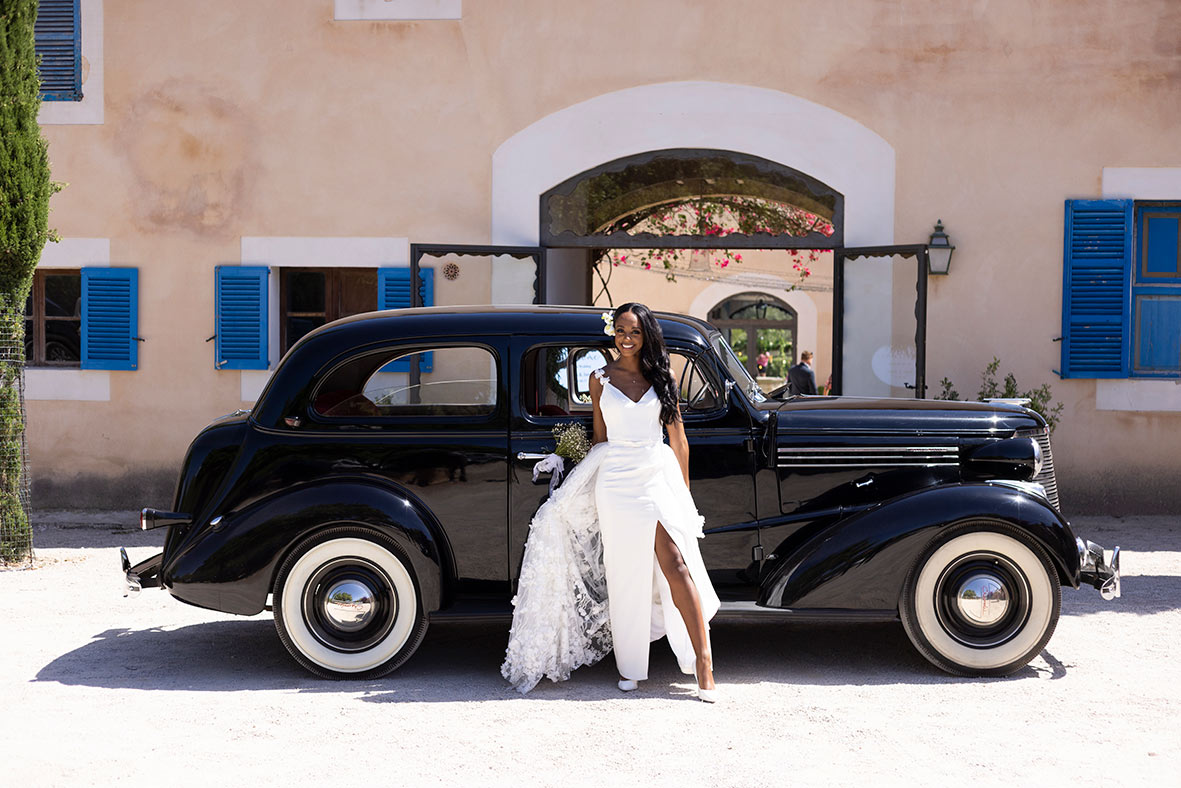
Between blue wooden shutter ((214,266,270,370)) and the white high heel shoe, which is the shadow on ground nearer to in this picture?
the white high heel shoe

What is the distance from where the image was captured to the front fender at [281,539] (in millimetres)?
5266

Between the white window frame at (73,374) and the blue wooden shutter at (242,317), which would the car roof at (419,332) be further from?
the white window frame at (73,374)

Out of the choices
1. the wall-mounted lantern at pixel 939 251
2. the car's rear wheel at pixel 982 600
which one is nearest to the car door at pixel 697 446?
the car's rear wheel at pixel 982 600

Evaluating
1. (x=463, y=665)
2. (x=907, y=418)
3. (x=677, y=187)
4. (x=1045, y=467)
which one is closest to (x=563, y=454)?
(x=463, y=665)

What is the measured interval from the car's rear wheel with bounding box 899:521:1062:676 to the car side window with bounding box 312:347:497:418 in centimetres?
210

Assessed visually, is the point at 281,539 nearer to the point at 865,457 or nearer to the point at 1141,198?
Answer: the point at 865,457

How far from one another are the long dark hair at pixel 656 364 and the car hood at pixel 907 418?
0.65m

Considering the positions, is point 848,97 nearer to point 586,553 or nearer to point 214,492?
point 586,553

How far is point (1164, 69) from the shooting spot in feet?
30.8

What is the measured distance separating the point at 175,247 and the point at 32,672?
536 centimetres

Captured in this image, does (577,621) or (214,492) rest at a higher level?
(214,492)

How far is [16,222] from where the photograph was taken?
310 inches

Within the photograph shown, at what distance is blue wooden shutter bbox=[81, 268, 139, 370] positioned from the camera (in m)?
10.0

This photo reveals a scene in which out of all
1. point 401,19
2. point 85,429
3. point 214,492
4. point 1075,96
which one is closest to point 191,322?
point 85,429
